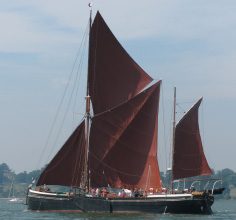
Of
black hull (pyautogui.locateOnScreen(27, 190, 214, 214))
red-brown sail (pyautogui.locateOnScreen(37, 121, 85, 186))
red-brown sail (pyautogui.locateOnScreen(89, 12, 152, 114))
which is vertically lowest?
black hull (pyautogui.locateOnScreen(27, 190, 214, 214))

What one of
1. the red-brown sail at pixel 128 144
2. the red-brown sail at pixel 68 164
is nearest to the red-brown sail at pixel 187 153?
the red-brown sail at pixel 128 144

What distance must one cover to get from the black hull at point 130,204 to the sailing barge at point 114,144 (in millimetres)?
95

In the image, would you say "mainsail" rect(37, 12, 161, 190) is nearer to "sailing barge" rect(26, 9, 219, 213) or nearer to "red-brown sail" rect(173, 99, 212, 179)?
"sailing barge" rect(26, 9, 219, 213)

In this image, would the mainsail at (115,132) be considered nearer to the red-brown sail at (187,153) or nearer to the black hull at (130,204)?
the black hull at (130,204)

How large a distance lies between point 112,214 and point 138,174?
5.59 meters

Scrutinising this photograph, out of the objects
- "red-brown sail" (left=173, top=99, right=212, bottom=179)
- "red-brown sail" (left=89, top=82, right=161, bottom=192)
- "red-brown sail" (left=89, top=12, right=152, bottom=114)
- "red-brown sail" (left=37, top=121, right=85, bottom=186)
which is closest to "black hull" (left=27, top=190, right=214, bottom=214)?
"red-brown sail" (left=37, top=121, right=85, bottom=186)

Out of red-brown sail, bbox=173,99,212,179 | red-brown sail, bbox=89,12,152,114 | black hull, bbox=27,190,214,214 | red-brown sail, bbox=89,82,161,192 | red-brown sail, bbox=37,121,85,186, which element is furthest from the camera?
red-brown sail, bbox=173,99,212,179

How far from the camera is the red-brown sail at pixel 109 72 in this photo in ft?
292

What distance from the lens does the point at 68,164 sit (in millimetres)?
88375

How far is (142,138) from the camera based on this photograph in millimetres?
87938

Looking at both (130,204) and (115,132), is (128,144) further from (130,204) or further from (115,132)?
(130,204)

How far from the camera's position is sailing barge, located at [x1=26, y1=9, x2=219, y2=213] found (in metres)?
87.7

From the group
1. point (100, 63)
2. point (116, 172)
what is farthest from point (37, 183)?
point (100, 63)

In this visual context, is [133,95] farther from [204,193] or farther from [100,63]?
[204,193]
